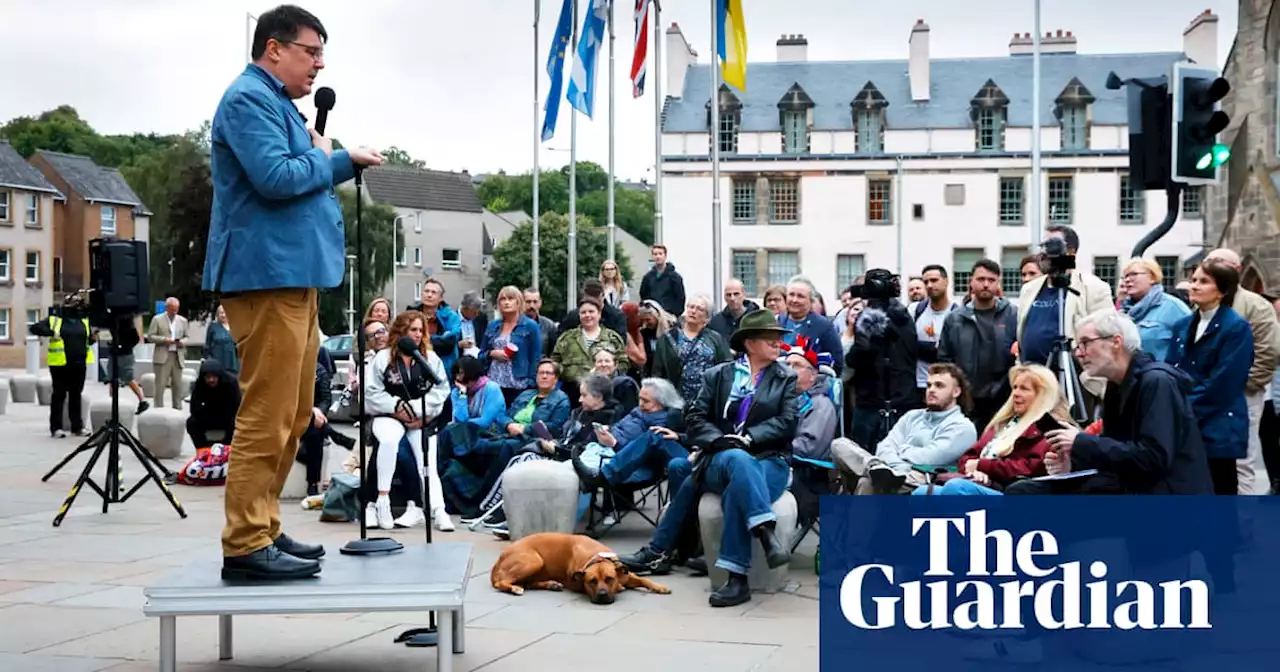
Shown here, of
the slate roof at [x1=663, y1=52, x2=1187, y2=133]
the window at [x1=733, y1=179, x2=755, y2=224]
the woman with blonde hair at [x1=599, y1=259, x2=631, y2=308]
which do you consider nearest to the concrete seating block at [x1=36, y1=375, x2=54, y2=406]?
the woman with blonde hair at [x1=599, y1=259, x2=631, y2=308]

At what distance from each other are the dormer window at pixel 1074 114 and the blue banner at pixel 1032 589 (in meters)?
58.8

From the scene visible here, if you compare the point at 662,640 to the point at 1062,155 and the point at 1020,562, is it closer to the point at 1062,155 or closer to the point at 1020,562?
the point at 1020,562

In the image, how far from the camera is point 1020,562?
5.02 m

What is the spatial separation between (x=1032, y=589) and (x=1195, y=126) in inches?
213

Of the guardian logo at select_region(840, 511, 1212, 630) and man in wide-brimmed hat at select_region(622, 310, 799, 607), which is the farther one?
man in wide-brimmed hat at select_region(622, 310, 799, 607)

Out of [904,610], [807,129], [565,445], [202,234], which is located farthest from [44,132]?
Result: [904,610]

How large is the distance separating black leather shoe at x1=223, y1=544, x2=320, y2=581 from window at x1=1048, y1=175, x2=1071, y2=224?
57.9 metres

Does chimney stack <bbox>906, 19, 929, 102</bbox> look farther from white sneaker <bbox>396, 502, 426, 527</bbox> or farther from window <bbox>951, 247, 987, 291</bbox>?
white sneaker <bbox>396, 502, 426, 527</bbox>

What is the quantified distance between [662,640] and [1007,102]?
58046 millimetres

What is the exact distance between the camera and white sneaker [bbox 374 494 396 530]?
37.1ft

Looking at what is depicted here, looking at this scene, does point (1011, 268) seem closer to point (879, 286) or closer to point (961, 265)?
point (961, 265)

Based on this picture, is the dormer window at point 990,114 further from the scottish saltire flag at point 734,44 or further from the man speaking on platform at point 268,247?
the man speaking on platform at point 268,247

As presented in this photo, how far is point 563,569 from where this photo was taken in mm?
8414

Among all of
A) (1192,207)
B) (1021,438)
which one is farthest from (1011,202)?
(1021,438)
